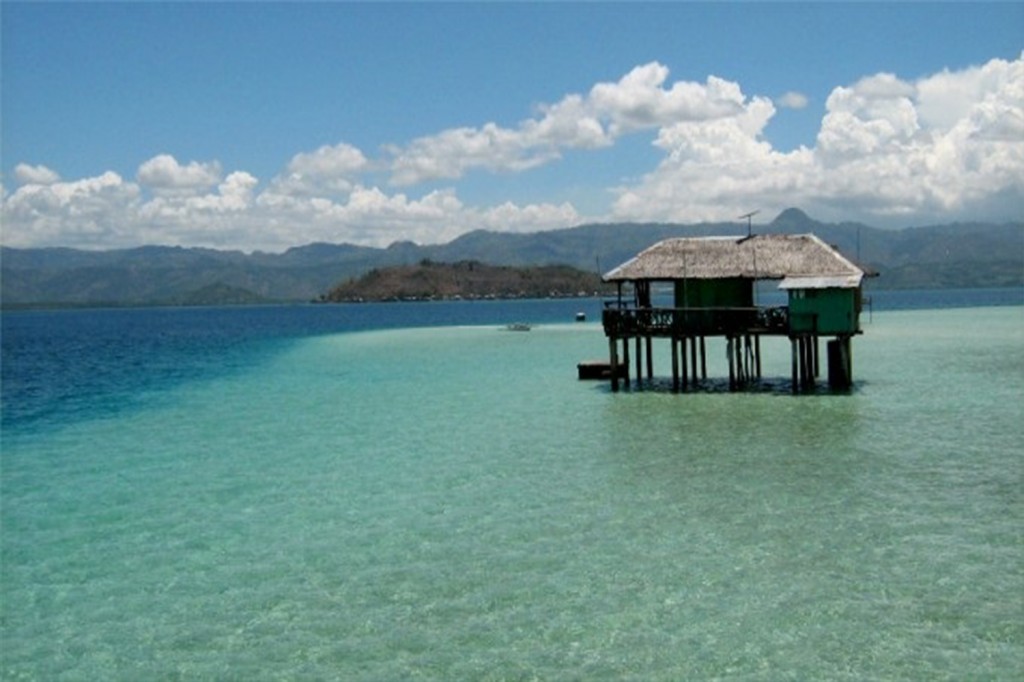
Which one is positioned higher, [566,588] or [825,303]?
[825,303]

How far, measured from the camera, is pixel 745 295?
35.1 m

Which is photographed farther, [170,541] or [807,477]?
[807,477]

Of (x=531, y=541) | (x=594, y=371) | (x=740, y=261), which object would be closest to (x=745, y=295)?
(x=740, y=261)

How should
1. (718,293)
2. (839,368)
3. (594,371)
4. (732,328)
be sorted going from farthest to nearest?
(594,371), (718,293), (839,368), (732,328)

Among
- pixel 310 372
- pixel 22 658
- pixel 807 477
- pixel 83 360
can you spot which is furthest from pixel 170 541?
pixel 83 360

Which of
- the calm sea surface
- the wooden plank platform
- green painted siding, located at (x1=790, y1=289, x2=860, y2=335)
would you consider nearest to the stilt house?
green painted siding, located at (x1=790, y1=289, x2=860, y2=335)

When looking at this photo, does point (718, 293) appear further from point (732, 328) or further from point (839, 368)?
point (839, 368)

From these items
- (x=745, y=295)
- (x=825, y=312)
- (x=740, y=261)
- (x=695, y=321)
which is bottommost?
(x=695, y=321)

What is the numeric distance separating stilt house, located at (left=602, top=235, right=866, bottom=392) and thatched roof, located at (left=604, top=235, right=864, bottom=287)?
0.04 m

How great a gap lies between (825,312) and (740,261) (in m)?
3.67

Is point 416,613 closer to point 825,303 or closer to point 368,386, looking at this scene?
point 825,303

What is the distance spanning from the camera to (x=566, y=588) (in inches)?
530

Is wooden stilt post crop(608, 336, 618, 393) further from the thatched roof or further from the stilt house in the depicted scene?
the thatched roof

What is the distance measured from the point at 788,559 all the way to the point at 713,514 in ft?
9.06
